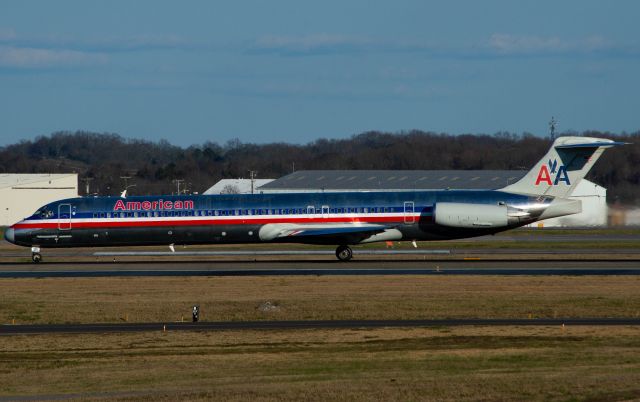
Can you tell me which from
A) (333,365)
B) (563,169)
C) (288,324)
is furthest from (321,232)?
(333,365)

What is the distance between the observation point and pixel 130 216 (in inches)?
2148

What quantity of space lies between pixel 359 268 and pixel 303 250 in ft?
50.7

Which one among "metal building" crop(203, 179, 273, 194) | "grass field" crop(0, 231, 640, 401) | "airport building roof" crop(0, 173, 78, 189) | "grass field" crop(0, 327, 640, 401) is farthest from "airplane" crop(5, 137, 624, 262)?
"metal building" crop(203, 179, 273, 194)

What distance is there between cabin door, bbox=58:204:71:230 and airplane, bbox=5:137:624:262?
0.19ft

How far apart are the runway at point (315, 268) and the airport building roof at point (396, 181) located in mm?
64771

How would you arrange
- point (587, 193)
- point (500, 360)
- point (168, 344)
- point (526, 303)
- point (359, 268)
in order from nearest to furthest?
point (500, 360) < point (168, 344) < point (526, 303) < point (359, 268) < point (587, 193)

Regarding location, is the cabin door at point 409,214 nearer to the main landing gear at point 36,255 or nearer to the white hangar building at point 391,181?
the main landing gear at point 36,255

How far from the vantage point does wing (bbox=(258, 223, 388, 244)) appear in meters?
52.9

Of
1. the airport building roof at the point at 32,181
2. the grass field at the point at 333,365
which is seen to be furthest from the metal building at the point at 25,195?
the grass field at the point at 333,365

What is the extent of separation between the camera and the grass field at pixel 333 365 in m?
21.0

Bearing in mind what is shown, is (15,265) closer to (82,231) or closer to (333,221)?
(82,231)

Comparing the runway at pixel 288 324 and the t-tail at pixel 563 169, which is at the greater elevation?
the t-tail at pixel 563 169

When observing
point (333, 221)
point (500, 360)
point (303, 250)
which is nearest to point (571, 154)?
point (333, 221)

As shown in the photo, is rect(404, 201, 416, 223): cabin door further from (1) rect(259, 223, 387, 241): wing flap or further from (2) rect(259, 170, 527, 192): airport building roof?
(2) rect(259, 170, 527, 192): airport building roof
